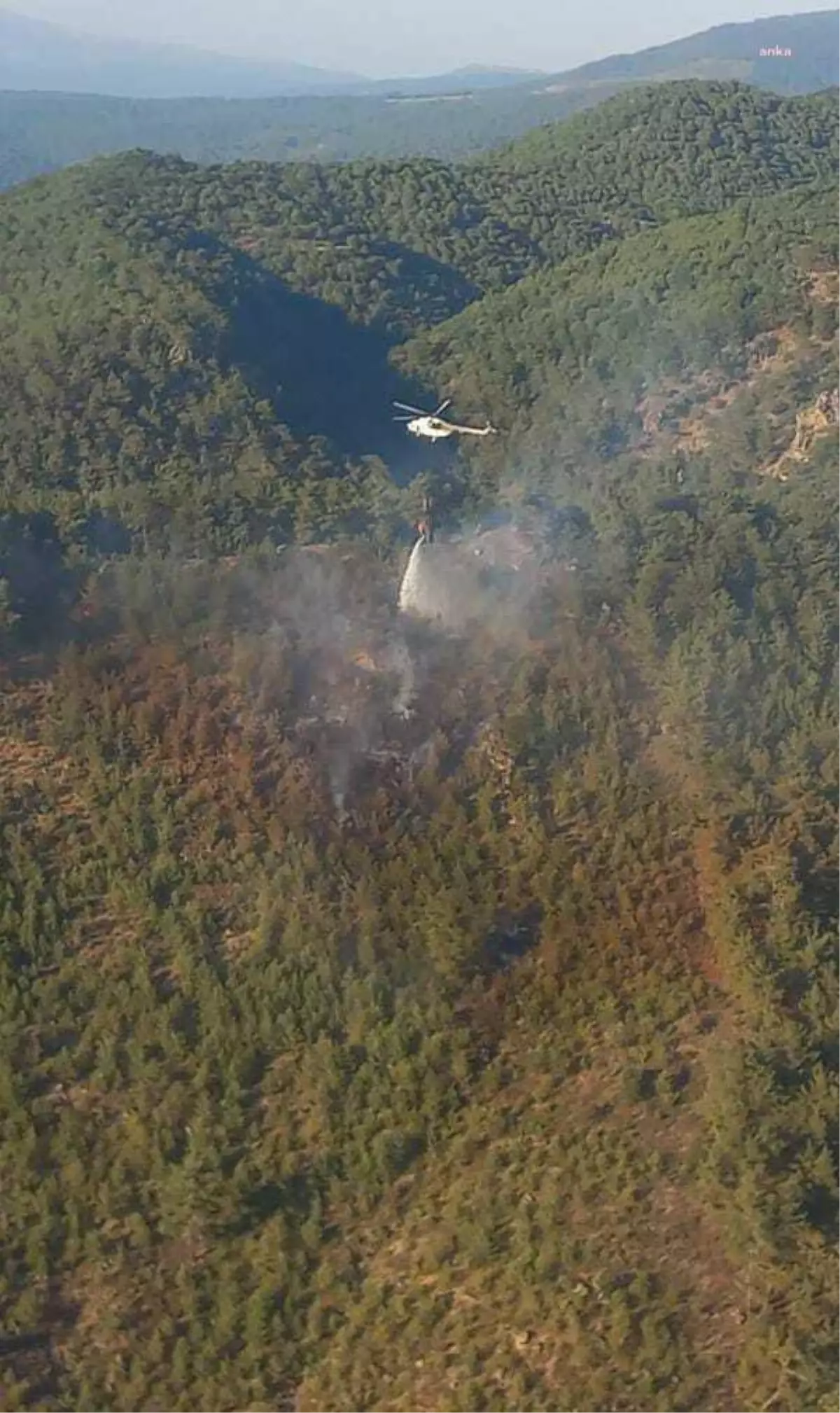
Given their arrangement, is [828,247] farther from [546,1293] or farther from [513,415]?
[546,1293]

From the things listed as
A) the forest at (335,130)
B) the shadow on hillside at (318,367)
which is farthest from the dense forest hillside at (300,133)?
the shadow on hillside at (318,367)

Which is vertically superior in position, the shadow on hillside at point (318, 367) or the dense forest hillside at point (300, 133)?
the dense forest hillside at point (300, 133)

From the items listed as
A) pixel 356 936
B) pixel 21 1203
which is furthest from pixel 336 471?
pixel 21 1203

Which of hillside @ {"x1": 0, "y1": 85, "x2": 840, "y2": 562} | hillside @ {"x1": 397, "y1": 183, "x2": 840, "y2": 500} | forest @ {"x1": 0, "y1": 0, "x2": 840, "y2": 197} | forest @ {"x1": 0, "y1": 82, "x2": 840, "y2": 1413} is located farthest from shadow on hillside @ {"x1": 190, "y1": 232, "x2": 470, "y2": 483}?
forest @ {"x1": 0, "y1": 0, "x2": 840, "y2": 197}

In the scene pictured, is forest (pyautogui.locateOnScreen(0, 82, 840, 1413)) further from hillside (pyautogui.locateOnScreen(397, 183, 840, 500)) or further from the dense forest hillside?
the dense forest hillside

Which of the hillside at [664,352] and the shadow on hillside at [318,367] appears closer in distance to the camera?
the hillside at [664,352]

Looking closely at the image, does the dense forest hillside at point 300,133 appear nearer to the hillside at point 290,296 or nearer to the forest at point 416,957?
the hillside at point 290,296

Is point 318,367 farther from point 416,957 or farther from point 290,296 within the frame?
point 416,957
